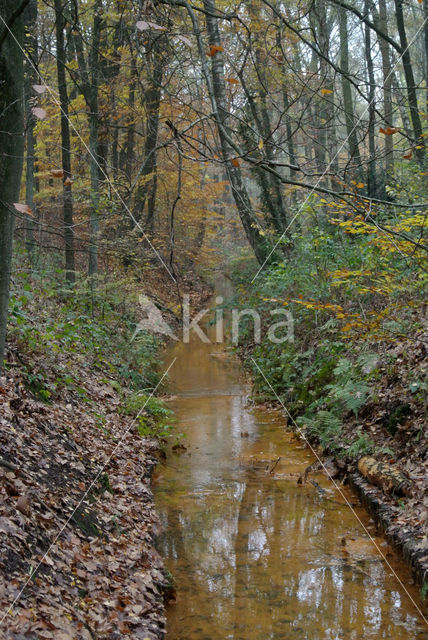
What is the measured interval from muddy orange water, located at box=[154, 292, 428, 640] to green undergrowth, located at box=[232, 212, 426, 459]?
0.75 m

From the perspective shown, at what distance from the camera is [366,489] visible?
255 inches

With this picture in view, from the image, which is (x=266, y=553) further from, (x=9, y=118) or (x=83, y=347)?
(x=83, y=347)

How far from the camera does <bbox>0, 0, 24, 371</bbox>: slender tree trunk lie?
3609 mm

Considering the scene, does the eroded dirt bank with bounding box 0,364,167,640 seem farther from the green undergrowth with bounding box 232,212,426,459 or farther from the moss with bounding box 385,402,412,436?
the moss with bounding box 385,402,412,436

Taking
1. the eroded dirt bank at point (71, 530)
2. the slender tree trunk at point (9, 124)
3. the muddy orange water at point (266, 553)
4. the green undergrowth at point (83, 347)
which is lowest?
the muddy orange water at point (266, 553)

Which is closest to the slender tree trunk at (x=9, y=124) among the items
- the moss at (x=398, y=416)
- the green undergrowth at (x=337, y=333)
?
the green undergrowth at (x=337, y=333)

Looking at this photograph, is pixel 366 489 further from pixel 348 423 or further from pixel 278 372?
pixel 278 372

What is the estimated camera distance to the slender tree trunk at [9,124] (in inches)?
142
